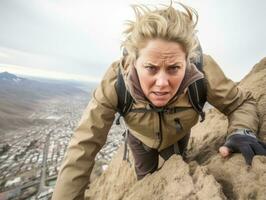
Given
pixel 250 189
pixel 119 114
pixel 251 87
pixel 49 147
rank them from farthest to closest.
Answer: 1. pixel 49 147
2. pixel 251 87
3. pixel 119 114
4. pixel 250 189

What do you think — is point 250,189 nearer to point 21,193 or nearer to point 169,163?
point 169,163

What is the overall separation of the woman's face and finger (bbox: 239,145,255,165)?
0.90 meters

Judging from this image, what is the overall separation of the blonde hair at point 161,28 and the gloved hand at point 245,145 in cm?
102

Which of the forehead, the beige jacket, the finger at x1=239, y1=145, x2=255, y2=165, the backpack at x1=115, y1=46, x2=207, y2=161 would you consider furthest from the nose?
the finger at x1=239, y1=145, x2=255, y2=165

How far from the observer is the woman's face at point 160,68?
239cm

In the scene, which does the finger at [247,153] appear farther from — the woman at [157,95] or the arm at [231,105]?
the arm at [231,105]

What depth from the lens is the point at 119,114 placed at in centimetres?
307

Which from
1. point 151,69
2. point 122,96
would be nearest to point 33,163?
point 122,96

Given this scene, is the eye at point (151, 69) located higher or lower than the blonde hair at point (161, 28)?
lower

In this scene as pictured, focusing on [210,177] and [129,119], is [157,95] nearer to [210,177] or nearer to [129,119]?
[129,119]

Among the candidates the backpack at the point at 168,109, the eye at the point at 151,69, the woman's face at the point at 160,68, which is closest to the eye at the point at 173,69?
the woman's face at the point at 160,68

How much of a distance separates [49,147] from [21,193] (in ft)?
78.7

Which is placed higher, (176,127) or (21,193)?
(176,127)

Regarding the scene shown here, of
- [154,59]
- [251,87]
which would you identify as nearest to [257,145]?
[154,59]
